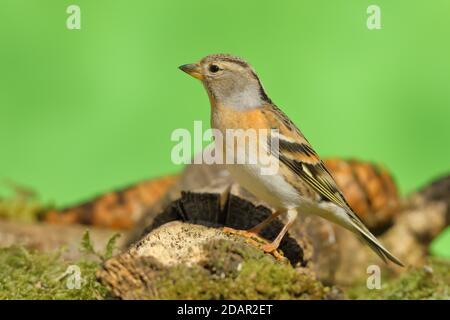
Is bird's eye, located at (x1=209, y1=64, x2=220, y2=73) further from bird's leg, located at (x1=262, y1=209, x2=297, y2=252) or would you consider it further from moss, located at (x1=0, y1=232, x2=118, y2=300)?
moss, located at (x1=0, y1=232, x2=118, y2=300)

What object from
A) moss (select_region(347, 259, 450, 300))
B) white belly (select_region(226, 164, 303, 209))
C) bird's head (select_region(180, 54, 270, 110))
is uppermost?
bird's head (select_region(180, 54, 270, 110))

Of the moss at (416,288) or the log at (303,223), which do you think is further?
the moss at (416,288)

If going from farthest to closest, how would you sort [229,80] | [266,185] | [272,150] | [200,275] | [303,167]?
[229,80], [303,167], [272,150], [266,185], [200,275]

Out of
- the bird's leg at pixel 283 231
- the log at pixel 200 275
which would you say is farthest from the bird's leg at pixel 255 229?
the log at pixel 200 275

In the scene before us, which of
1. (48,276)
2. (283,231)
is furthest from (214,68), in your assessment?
(48,276)

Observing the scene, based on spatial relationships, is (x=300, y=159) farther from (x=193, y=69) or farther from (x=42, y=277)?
(x=42, y=277)

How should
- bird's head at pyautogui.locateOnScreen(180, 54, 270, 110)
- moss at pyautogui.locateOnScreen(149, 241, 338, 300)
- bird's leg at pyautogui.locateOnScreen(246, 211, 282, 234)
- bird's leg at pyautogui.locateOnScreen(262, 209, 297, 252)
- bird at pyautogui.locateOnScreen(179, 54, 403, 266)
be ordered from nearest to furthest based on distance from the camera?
moss at pyautogui.locateOnScreen(149, 241, 338, 300) < bird's leg at pyautogui.locateOnScreen(262, 209, 297, 252) < bird at pyautogui.locateOnScreen(179, 54, 403, 266) < bird's leg at pyautogui.locateOnScreen(246, 211, 282, 234) < bird's head at pyautogui.locateOnScreen(180, 54, 270, 110)

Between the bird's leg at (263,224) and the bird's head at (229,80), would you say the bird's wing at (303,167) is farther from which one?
the bird's leg at (263,224)

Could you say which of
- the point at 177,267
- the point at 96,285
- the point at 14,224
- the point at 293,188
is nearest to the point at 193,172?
the point at 14,224

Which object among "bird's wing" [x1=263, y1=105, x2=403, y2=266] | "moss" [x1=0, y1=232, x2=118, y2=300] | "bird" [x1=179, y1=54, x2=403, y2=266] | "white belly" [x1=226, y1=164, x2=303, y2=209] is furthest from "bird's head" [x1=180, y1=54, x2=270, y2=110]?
"moss" [x1=0, y1=232, x2=118, y2=300]
